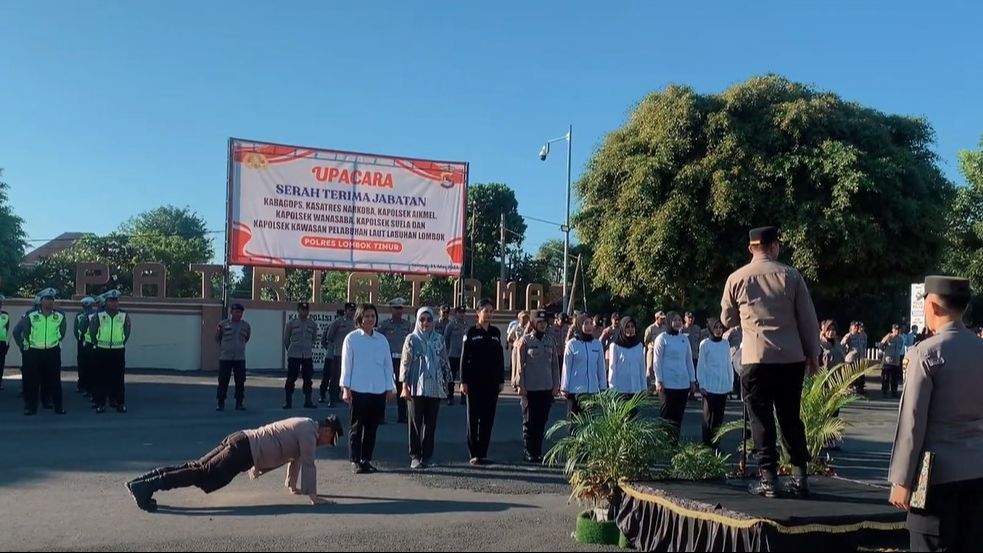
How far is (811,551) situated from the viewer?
589cm

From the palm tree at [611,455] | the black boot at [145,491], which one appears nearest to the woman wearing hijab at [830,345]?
the palm tree at [611,455]

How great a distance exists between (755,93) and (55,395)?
1588 cm

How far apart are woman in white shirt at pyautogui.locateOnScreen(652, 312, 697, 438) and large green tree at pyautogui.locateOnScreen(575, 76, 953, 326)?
866 cm

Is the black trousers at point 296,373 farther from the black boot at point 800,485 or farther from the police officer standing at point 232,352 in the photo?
the black boot at point 800,485

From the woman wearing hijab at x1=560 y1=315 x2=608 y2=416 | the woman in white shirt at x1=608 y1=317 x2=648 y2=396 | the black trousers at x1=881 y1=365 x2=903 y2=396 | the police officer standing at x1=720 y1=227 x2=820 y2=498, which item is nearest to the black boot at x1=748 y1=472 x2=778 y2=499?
the police officer standing at x1=720 y1=227 x2=820 y2=498

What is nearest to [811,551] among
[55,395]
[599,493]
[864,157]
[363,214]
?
[599,493]

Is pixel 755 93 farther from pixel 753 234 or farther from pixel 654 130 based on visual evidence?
pixel 753 234

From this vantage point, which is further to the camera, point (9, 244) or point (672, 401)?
point (9, 244)

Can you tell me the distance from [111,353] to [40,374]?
3.74 feet

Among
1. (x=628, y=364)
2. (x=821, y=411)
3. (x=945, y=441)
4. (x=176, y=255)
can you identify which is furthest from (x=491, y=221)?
(x=945, y=441)

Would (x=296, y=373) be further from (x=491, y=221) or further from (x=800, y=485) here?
(x=491, y=221)

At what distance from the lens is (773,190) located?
19.9 metres

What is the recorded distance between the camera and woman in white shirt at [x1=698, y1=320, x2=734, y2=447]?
38.4 feet

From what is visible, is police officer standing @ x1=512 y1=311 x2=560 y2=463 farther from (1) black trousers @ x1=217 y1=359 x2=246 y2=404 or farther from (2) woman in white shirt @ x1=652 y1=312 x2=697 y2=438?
(1) black trousers @ x1=217 y1=359 x2=246 y2=404
